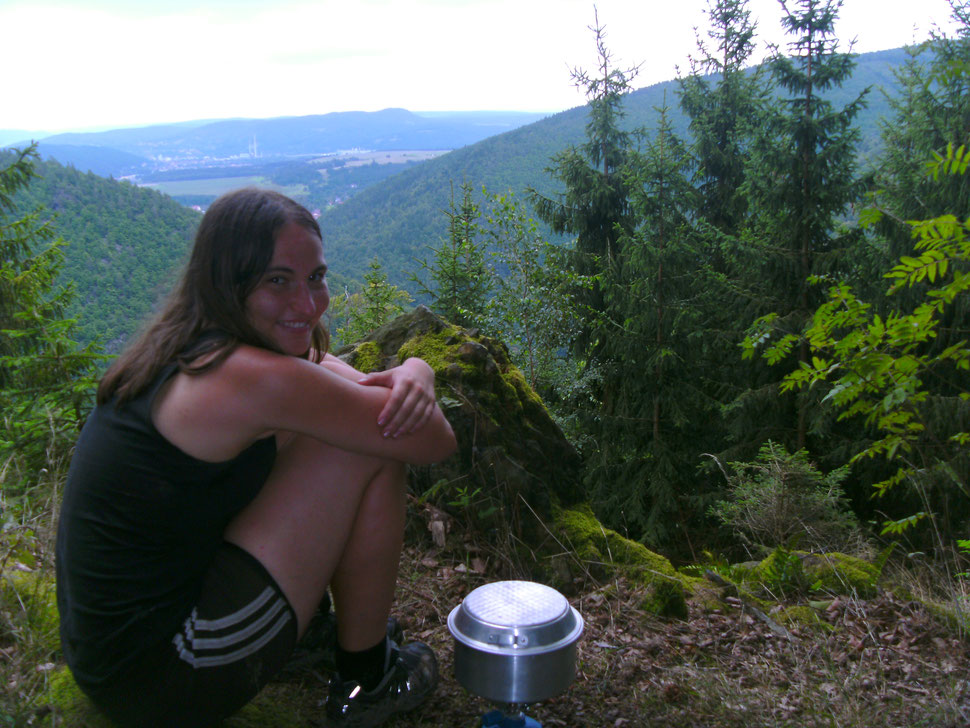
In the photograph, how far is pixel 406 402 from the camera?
1.72 metres

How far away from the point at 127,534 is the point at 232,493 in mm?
222

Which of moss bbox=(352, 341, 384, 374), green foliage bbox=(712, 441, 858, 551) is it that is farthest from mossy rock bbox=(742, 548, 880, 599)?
moss bbox=(352, 341, 384, 374)

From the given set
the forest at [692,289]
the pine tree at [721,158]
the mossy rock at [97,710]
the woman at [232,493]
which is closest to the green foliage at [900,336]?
the woman at [232,493]

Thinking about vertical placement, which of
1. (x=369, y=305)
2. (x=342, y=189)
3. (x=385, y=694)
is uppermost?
(x=342, y=189)

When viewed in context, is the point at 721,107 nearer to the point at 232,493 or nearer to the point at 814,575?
the point at 814,575

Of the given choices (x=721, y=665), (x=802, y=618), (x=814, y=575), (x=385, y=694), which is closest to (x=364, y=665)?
(x=385, y=694)

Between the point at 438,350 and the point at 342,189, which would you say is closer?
the point at 438,350

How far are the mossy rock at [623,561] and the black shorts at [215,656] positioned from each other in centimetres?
152

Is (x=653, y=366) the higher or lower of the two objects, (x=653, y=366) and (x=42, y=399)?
the lower

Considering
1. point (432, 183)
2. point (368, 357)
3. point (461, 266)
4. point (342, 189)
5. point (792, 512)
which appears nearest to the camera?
point (368, 357)

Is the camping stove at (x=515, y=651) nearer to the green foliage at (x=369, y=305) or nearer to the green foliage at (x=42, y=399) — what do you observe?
the green foliage at (x=42, y=399)

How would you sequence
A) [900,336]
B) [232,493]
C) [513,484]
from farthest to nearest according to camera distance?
[513,484] < [900,336] < [232,493]

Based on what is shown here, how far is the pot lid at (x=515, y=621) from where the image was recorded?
66.9 inches

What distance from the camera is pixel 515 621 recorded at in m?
1.72
